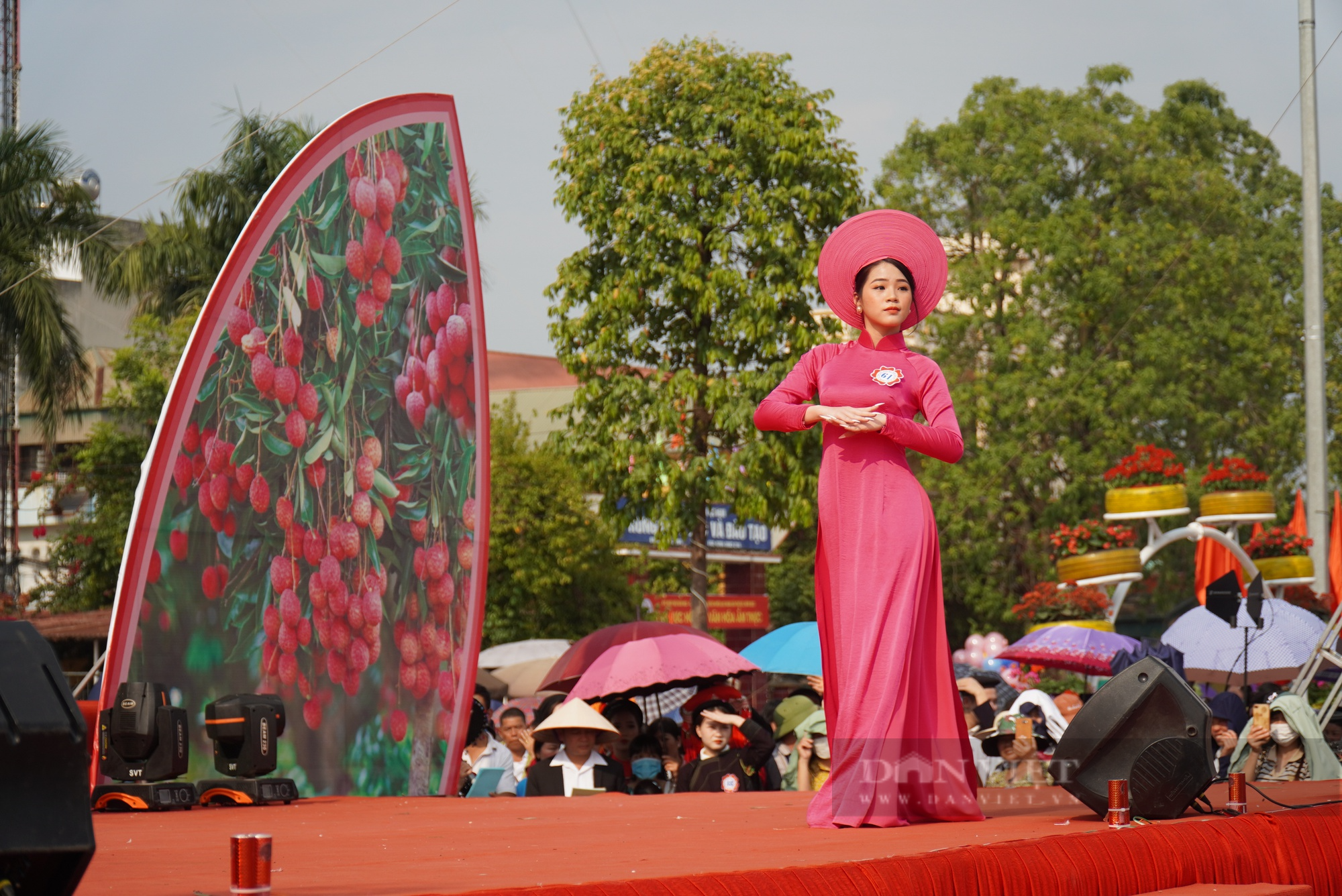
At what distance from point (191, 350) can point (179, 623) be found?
3.96 feet

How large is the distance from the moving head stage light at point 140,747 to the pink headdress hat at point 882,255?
315cm

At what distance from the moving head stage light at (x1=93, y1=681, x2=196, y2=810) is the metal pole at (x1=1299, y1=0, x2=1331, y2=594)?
518 inches

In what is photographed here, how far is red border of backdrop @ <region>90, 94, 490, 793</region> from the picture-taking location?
21.4 feet

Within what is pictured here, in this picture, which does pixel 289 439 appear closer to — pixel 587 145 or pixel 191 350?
pixel 191 350

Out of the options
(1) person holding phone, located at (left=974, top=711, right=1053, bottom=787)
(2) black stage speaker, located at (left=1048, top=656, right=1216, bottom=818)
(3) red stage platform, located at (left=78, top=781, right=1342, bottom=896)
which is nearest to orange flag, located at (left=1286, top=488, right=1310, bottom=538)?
(1) person holding phone, located at (left=974, top=711, right=1053, bottom=787)

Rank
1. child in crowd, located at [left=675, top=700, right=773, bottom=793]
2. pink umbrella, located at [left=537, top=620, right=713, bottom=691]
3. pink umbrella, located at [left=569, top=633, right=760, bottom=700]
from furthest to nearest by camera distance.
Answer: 1. pink umbrella, located at [left=537, top=620, right=713, bottom=691]
2. pink umbrella, located at [left=569, top=633, right=760, bottom=700]
3. child in crowd, located at [left=675, top=700, right=773, bottom=793]

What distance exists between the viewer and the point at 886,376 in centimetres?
512

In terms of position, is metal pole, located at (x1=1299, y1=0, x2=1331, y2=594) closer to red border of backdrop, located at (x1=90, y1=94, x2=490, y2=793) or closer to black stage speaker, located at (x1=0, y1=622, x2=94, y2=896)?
red border of backdrop, located at (x1=90, y1=94, x2=490, y2=793)

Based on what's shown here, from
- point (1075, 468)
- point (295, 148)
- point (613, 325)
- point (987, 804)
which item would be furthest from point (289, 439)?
point (1075, 468)

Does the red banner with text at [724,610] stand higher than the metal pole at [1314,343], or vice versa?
the metal pole at [1314,343]

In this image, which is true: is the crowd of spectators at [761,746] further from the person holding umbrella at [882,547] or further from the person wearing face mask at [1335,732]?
the person holding umbrella at [882,547]

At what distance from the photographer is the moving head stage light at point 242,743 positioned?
21.5 feet

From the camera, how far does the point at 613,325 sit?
14.7 meters

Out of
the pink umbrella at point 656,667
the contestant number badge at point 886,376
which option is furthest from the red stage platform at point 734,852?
the pink umbrella at point 656,667
